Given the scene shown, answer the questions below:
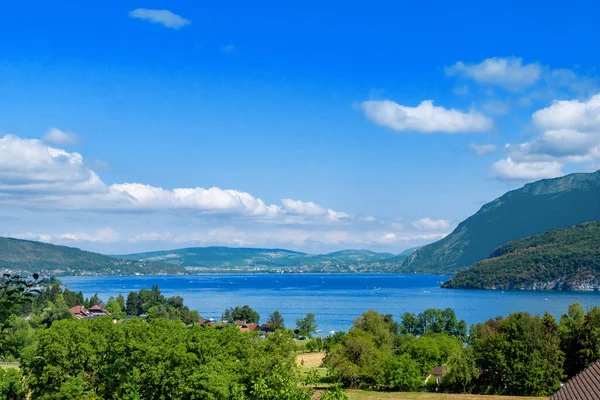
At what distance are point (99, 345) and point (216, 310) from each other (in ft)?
398

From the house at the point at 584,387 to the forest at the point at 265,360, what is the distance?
6.52 meters

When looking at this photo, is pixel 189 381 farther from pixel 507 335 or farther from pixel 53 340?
pixel 507 335

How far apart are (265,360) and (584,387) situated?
1884cm

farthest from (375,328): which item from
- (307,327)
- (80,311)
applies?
(80,311)

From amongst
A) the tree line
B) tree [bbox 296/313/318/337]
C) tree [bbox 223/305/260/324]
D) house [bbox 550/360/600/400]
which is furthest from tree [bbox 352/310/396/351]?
tree [bbox 223/305/260/324]

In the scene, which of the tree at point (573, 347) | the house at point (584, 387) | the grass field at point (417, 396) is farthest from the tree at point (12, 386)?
the tree at point (573, 347)

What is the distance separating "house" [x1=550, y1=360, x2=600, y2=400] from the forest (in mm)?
6517

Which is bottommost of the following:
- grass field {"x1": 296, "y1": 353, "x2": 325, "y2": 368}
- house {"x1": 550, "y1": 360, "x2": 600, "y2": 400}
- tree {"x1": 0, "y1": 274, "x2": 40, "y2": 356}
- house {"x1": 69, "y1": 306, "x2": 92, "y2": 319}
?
grass field {"x1": 296, "y1": 353, "x2": 325, "y2": 368}

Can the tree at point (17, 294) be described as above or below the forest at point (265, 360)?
above

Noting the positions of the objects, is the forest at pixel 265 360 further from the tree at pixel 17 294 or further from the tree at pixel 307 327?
the tree at pixel 307 327

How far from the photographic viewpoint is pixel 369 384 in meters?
54.0

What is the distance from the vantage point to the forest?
→ 31109 mm

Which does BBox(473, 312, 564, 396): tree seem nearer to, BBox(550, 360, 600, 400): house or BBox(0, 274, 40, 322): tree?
BBox(550, 360, 600, 400): house

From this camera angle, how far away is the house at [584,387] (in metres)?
16.6
